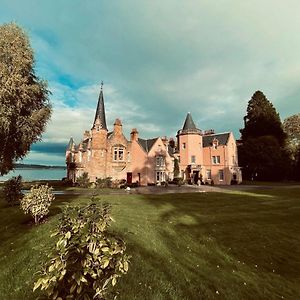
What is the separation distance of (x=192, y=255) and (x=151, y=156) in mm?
41167

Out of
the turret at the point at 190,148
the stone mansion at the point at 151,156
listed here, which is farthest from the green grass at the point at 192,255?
the turret at the point at 190,148

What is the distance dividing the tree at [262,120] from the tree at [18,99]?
204ft

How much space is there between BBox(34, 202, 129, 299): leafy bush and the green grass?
72cm

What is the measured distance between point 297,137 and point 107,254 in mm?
81304

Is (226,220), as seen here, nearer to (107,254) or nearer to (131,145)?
(107,254)

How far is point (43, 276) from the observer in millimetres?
3865

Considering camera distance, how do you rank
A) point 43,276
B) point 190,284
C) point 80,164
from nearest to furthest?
point 43,276
point 190,284
point 80,164

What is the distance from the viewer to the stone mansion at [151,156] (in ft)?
155

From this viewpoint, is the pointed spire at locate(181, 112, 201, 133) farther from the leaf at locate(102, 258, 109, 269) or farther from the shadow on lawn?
the leaf at locate(102, 258, 109, 269)

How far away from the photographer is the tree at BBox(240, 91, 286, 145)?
70.6m

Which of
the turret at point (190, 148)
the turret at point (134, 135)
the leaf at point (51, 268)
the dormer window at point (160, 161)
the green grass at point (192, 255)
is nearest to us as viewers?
the leaf at point (51, 268)

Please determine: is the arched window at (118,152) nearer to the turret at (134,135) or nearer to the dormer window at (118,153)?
the dormer window at (118,153)

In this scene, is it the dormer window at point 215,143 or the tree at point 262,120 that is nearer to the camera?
the dormer window at point 215,143

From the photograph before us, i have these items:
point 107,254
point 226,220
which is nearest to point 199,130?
point 226,220
